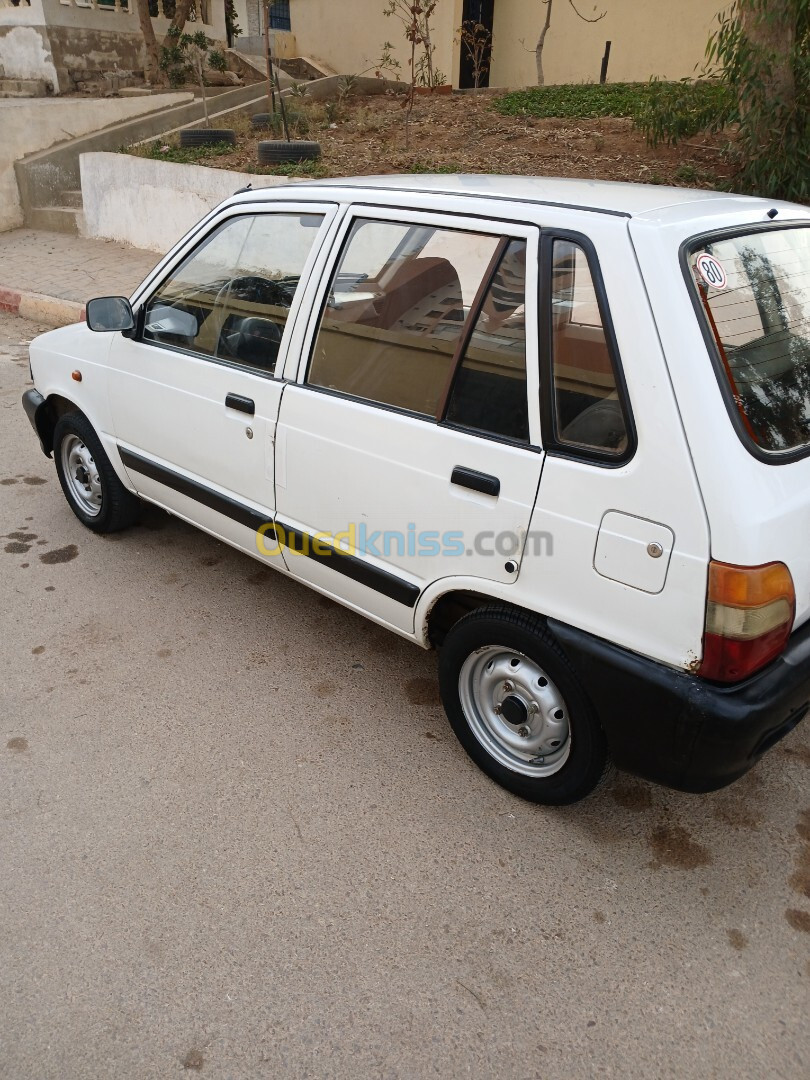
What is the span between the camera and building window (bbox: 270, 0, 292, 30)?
57.0 feet

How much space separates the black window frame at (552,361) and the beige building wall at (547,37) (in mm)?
12758

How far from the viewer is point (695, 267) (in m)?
2.09

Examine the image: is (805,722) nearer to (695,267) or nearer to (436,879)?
Result: (436,879)

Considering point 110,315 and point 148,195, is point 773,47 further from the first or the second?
point 148,195

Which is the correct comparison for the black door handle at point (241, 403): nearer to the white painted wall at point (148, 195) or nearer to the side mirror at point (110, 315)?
the side mirror at point (110, 315)

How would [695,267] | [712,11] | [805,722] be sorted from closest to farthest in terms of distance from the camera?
[695,267] → [805,722] → [712,11]

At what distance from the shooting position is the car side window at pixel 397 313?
255cm

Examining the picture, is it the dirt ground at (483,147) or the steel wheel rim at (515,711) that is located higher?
the dirt ground at (483,147)

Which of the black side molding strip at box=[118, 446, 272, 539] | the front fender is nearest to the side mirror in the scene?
the black side molding strip at box=[118, 446, 272, 539]

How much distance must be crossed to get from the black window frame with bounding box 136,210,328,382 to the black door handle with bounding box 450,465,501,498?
0.90 metres

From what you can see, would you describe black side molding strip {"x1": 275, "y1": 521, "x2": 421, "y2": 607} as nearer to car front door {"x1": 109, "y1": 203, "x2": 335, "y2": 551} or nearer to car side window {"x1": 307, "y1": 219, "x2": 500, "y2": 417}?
car front door {"x1": 109, "y1": 203, "x2": 335, "y2": 551}

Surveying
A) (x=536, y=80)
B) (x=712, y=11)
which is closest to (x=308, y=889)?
(x=712, y=11)

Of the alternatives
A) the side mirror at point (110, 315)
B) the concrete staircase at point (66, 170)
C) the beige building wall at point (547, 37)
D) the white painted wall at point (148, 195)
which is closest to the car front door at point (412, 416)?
the side mirror at point (110, 315)

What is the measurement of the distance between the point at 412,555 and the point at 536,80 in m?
15.4
